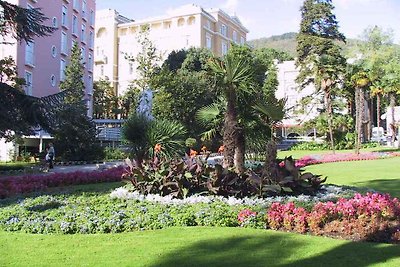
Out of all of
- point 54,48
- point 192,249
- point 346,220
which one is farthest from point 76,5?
point 192,249

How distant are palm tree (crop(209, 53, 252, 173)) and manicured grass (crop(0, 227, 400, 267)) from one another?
424 centimetres

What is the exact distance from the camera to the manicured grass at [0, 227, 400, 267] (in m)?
5.59

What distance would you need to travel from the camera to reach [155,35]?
72.2 metres

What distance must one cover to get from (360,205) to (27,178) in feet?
34.5

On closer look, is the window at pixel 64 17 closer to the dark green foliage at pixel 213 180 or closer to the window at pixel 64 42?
the window at pixel 64 42

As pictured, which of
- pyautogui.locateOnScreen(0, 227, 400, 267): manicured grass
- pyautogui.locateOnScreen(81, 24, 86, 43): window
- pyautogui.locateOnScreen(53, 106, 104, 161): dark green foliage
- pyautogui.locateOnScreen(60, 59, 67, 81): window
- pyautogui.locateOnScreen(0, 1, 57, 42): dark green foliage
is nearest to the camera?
pyautogui.locateOnScreen(0, 227, 400, 267): manicured grass

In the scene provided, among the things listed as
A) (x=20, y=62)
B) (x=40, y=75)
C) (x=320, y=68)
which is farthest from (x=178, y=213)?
(x=320, y=68)

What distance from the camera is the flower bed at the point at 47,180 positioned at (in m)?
12.1

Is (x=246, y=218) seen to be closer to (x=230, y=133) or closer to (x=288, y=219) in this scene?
(x=288, y=219)

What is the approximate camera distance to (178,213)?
791cm

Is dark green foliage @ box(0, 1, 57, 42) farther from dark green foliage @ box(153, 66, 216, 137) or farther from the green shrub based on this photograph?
dark green foliage @ box(153, 66, 216, 137)

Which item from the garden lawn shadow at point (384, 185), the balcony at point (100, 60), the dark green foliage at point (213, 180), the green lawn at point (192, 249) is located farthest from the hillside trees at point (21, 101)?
the balcony at point (100, 60)

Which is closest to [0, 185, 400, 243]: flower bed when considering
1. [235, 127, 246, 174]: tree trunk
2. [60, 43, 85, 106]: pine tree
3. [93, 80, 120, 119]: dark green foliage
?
[235, 127, 246, 174]: tree trunk

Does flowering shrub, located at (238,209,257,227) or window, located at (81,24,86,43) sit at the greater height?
window, located at (81,24,86,43)
